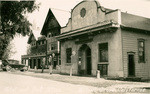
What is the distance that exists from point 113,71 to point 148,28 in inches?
232

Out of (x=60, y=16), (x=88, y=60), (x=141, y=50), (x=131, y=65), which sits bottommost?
(x=131, y=65)

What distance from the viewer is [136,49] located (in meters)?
17.6

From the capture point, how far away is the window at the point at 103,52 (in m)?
17.7

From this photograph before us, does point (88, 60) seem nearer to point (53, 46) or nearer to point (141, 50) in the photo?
point (141, 50)

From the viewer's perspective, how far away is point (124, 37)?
16.7m

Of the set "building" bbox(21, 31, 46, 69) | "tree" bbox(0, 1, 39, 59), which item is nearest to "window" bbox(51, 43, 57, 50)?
"building" bbox(21, 31, 46, 69)

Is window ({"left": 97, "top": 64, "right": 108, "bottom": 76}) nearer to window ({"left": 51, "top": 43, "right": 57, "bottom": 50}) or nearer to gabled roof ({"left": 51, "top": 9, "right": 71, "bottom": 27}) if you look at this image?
gabled roof ({"left": 51, "top": 9, "right": 71, "bottom": 27})

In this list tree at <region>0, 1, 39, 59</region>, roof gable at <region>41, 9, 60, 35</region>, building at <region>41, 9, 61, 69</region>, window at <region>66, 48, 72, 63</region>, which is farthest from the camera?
building at <region>41, 9, 61, 69</region>

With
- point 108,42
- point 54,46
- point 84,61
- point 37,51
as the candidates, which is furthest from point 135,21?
point 37,51

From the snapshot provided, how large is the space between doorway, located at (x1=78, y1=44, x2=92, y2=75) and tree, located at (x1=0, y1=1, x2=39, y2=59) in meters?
6.22

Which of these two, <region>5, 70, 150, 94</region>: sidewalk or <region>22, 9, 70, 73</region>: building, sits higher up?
<region>22, 9, 70, 73</region>: building

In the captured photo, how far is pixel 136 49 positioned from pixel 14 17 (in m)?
10.7

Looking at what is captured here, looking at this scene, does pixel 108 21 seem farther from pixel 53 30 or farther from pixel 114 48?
pixel 53 30

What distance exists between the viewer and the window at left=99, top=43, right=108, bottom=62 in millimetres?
17666
